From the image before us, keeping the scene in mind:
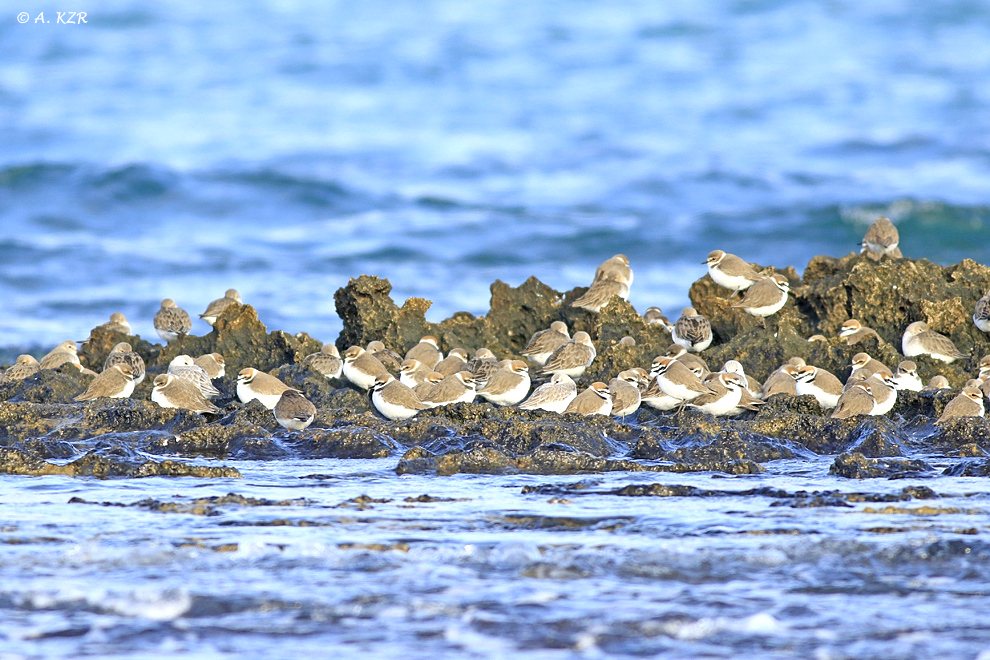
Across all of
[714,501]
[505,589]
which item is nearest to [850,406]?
[714,501]

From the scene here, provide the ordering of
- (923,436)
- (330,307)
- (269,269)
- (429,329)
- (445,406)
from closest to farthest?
(923,436) < (445,406) < (429,329) < (330,307) < (269,269)

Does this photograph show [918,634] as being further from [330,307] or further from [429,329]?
[330,307]

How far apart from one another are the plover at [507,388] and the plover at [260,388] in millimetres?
1953

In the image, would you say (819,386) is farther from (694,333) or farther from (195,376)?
(195,376)

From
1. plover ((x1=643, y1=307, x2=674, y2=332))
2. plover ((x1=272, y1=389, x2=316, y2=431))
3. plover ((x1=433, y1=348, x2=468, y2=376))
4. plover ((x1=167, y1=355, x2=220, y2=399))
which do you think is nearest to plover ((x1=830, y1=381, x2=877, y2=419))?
plover ((x1=643, y1=307, x2=674, y2=332))

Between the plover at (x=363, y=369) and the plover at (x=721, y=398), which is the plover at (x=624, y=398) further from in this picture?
the plover at (x=363, y=369)

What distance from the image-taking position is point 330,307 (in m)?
24.8

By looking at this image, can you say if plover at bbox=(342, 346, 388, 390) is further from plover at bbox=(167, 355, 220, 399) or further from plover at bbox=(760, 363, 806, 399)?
plover at bbox=(760, 363, 806, 399)

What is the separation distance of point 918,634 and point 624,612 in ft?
4.11

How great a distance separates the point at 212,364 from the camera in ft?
42.2

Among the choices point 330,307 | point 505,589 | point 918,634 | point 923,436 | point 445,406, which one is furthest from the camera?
point 330,307

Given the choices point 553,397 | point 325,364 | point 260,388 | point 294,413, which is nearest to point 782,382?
point 553,397

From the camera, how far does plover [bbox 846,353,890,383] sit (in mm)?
11242

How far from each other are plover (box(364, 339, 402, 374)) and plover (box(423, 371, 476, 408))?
4.47 feet
